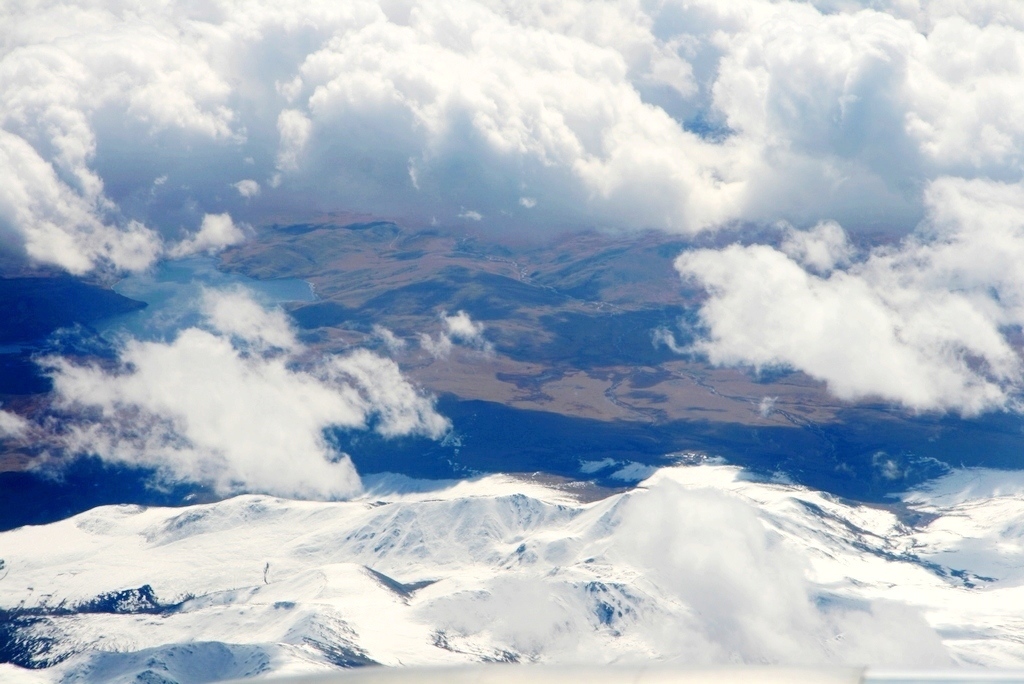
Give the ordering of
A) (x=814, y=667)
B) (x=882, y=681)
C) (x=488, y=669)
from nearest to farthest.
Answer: (x=882, y=681) → (x=814, y=667) → (x=488, y=669)

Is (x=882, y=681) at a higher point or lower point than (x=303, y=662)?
higher

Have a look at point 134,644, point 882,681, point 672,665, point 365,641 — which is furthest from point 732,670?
point 134,644

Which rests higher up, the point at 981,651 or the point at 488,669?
the point at 488,669

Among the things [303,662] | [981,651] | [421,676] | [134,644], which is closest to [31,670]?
[134,644]

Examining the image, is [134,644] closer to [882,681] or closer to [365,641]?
[365,641]

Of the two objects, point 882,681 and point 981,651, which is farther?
point 981,651

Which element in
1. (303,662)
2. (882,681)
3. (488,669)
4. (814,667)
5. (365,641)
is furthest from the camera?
(365,641)

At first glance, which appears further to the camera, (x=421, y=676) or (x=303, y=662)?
(x=303, y=662)

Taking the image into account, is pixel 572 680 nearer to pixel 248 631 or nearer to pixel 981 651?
pixel 248 631

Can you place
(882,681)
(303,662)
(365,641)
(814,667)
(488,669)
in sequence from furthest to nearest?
(365,641), (303,662), (488,669), (814,667), (882,681)
